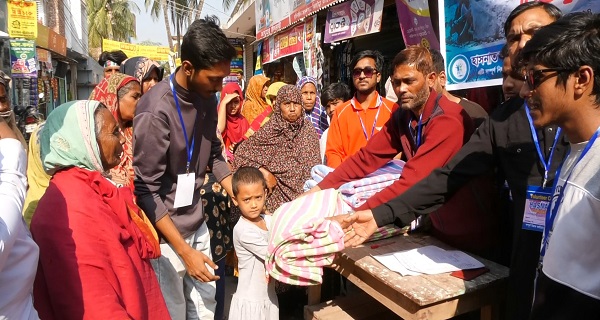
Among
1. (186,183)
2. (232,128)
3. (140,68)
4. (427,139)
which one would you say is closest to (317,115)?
(232,128)

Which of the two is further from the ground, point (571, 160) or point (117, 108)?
point (117, 108)

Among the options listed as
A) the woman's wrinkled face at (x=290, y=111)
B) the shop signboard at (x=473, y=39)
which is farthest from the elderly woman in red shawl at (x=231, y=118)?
the shop signboard at (x=473, y=39)

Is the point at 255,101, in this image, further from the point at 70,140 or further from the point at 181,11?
the point at 181,11

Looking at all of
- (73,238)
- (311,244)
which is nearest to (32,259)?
(73,238)

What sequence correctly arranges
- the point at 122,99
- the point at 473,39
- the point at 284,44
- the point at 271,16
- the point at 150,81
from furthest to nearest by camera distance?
the point at 271,16
the point at 284,44
the point at 150,81
the point at 473,39
the point at 122,99

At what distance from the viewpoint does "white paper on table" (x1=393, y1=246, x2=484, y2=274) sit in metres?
1.92

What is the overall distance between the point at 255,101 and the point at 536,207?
4213mm

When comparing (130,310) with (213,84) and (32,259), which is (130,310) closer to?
(32,259)

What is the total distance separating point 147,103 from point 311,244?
108cm

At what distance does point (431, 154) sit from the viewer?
6.91ft

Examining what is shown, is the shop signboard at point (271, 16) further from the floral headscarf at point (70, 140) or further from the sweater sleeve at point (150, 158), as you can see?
the floral headscarf at point (70, 140)

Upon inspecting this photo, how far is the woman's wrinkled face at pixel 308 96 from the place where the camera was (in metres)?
4.92

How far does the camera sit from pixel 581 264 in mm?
1147

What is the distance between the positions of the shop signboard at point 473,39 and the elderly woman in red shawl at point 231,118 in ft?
7.06
